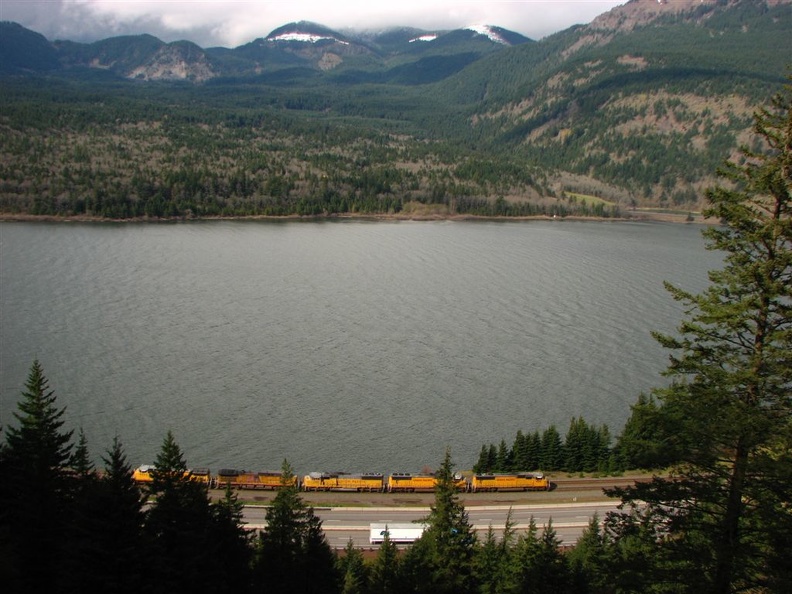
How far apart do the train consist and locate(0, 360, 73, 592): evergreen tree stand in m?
9.89

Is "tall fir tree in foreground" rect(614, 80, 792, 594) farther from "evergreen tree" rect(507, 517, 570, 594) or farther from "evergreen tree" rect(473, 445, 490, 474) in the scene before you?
"evergreen tree" rect(473, 445, 490, 474)

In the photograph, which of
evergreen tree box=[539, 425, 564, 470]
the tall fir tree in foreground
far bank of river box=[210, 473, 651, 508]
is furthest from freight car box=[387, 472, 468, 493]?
the tall fir tree in foreground

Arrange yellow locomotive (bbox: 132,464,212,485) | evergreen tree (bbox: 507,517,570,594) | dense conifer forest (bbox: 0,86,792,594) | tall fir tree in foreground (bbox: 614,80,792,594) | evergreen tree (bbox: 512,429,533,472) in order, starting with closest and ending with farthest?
tall fir tree in foreground (bbox: 614,80,792,594) < dense conifer forest (bbox: 0,86,792,594) < evergreen tree (bbox: 507,517,570,594) < yellow locomotive (bbox: 132,464,212,485) < evergreen tree (bbox: 512,429,533,472)

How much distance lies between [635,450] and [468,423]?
2419 cm

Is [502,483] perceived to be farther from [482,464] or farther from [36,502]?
[36,502]

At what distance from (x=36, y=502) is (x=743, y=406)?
14.0 m

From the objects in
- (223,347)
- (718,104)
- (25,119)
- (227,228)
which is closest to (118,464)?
(223,347)

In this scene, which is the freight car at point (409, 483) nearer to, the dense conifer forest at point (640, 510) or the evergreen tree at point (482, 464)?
the evergreen tree at point (482, 464)

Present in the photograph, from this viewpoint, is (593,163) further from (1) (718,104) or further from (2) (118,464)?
(2) (118,464)

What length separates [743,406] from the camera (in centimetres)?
779

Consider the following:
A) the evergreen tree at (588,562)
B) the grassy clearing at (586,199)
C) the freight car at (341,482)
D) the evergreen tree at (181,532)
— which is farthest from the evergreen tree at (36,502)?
the grassy clearing at (586,199)

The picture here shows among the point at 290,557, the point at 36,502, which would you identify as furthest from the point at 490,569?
the point at 36,502

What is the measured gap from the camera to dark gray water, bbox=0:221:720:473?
31594mm

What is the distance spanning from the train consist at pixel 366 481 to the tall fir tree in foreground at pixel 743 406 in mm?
18468
